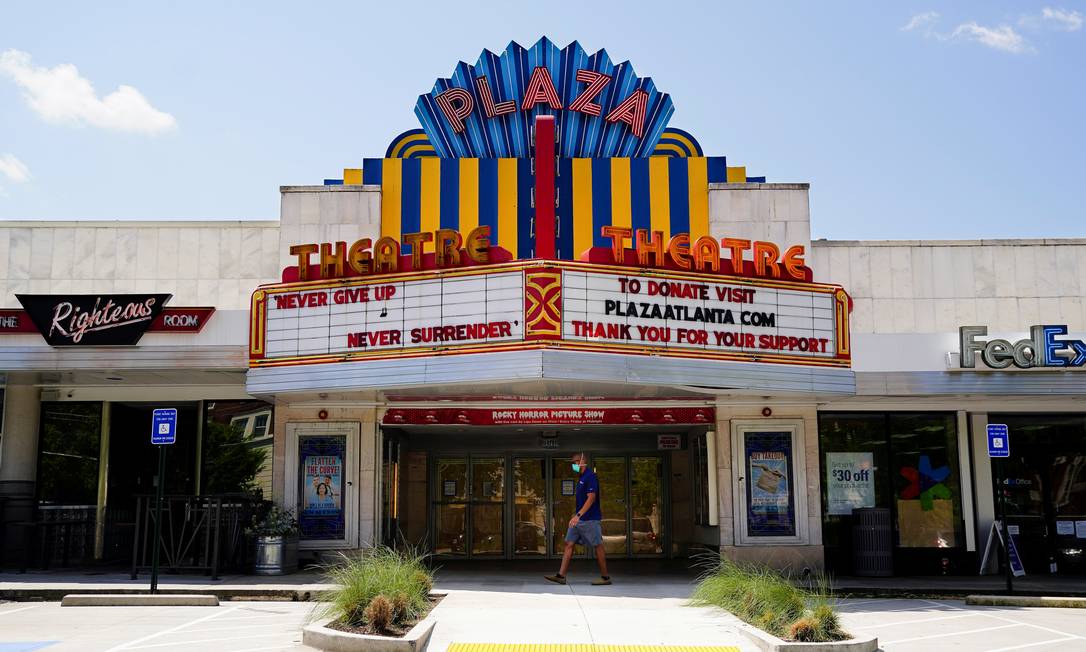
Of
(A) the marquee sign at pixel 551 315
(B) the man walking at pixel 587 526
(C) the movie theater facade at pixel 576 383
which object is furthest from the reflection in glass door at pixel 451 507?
(A) the marquee sign at pixel 551 315

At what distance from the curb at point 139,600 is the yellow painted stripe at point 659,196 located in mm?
9867

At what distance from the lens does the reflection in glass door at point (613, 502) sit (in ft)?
73.9

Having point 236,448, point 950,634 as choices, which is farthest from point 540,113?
point 950,634

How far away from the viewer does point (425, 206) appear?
19.1 m

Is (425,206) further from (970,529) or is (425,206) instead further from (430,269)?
(970,529)

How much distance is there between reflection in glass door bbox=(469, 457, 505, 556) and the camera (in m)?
22.4

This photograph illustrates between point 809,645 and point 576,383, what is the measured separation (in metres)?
6.73

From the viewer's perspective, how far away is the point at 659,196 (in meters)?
19.2

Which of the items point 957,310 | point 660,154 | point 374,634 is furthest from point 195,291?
point 957,310

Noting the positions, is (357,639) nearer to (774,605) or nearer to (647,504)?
(774,605)

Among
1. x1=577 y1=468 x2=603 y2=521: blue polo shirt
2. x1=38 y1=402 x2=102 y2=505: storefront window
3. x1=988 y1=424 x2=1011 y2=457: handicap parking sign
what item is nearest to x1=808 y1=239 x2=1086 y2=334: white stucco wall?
x1=988 y1=424 x2=1011 y2=457: handicap parking sign

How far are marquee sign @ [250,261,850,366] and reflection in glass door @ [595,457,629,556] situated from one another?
758cm

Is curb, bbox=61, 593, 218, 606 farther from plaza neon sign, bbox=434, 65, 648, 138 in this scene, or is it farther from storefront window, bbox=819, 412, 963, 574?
storefront window, bbox=819, 412, 963, 574

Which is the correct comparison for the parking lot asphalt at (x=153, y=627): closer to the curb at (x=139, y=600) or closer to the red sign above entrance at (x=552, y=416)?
the curb at (x=139, y=600)
